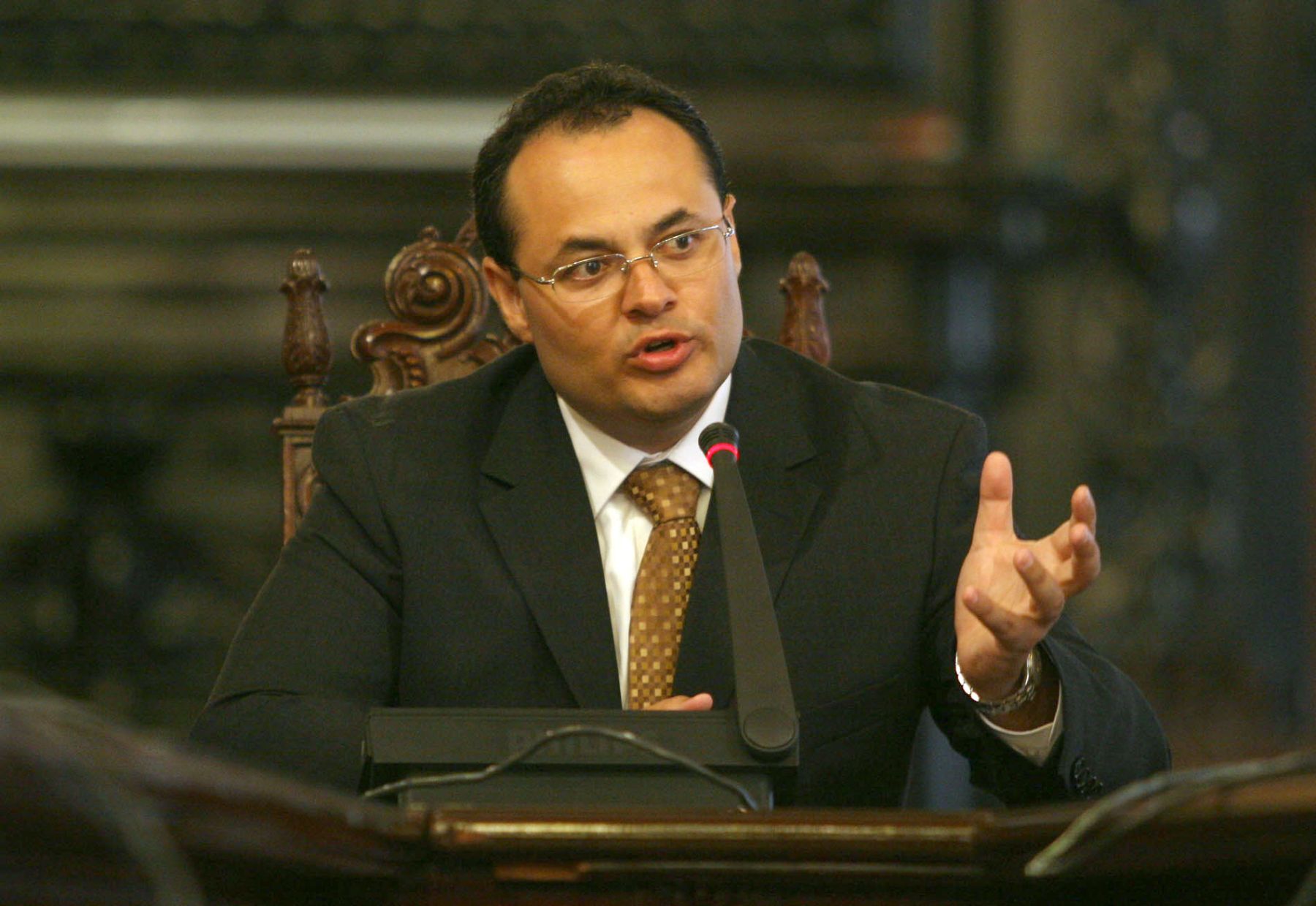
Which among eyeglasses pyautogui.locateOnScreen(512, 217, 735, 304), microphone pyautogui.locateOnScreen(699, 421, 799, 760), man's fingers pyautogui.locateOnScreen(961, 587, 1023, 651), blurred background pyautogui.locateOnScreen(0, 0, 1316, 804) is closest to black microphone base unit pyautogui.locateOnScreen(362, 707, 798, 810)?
microphone pyautogui.locateOnScreen(699, 421, 799, 760)

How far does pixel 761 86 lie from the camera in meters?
4.06

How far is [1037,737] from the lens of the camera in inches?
71.1

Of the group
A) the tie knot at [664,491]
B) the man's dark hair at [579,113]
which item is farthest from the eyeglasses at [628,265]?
the tie knot at [664,491]

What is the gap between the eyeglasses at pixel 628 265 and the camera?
214 cm

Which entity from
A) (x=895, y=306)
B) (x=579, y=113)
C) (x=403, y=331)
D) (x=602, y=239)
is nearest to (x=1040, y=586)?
(x=602, y=239)

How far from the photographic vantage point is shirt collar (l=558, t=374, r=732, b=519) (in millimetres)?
2191

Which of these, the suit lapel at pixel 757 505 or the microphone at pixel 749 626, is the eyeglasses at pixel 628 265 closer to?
the suit lapel at pixel 757 505

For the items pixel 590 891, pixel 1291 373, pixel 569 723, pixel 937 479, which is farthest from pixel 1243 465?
pixel 590 891

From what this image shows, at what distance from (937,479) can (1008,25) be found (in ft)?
6.90

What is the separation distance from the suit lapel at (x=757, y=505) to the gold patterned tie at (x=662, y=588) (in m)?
0.03

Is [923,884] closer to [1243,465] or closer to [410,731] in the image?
[410,731]

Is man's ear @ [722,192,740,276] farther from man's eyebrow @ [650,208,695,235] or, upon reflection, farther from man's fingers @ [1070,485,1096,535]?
man's fingers @ [1070,485,1096,535]

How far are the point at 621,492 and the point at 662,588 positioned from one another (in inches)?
7.3

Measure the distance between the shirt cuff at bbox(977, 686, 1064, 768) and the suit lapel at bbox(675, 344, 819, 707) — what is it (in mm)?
322
